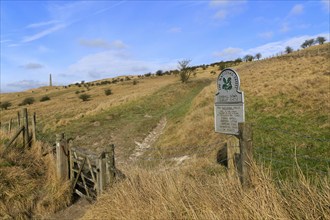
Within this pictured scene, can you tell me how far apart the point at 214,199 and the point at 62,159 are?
19.8ft

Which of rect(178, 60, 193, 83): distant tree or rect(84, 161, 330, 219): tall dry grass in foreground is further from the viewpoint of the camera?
Answer: rect(178, 60, 193, 83): distant tree

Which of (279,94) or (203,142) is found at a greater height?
(279,94)

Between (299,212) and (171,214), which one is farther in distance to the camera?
(171,214)

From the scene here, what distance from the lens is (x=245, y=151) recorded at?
3.93 metres

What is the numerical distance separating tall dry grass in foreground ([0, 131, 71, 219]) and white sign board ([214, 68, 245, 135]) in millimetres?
4756

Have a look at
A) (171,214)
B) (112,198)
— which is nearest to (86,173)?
(112,198)

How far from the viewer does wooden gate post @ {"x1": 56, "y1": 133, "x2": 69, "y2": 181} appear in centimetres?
863

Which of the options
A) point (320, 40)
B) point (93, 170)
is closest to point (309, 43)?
point (320, 40)

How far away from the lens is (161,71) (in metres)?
81.3

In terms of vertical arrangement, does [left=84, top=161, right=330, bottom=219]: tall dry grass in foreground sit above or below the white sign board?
below

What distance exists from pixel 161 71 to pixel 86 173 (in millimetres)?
73681

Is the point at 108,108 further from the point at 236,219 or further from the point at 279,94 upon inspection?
the point at 236,219

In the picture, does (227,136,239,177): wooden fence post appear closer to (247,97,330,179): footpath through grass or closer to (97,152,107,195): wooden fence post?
(247,97,330,179): footpath through grass

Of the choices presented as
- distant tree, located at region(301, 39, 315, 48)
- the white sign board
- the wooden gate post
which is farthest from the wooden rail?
distant tree, located at region(301, 39, 315, 48)
